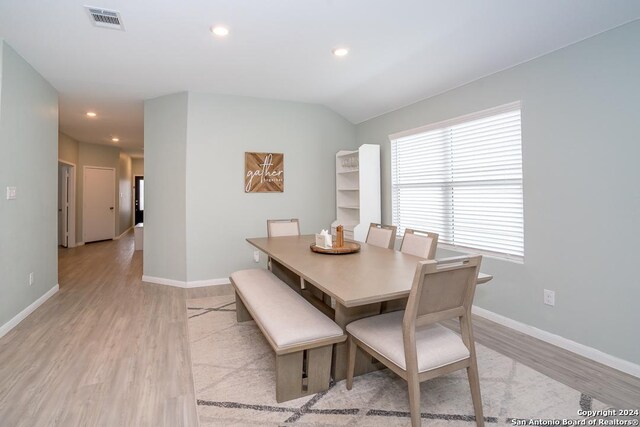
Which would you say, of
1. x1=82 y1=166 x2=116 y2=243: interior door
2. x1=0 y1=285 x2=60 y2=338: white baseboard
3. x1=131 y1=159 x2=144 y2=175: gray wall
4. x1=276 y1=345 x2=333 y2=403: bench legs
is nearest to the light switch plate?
x1=0 y1=285 x2=60 y2=338: white baseboard

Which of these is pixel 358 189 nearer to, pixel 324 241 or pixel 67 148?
pixel 324 241

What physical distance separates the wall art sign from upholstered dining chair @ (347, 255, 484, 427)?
314 centimetres

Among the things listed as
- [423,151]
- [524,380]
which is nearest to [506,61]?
[423,151]

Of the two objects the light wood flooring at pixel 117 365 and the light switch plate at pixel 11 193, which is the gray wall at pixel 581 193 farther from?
the light switch plate at pixel 11 193

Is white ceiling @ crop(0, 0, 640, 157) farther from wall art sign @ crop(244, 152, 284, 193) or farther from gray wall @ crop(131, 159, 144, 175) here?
gray wall @ crop(131, 159, 144, 175)

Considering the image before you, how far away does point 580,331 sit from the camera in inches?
97.3

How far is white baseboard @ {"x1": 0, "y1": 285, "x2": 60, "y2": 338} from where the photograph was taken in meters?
2.79

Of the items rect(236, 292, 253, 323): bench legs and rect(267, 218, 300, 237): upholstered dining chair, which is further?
rect(267, 218, 300, 237): upholstered dining chair

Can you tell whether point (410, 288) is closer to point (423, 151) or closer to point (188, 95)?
point (423, 151)

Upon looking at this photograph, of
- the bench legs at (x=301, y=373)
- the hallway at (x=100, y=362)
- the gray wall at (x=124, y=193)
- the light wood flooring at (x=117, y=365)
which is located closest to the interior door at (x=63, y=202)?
the gray wall at (x=124, y=193)

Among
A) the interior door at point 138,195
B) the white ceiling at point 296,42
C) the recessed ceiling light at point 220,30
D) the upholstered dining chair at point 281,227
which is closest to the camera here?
the white ceiling at point 296,42

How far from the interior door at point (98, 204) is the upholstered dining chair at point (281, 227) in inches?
254

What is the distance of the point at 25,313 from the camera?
3.17 m

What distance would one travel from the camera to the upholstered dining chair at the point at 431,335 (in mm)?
1533
